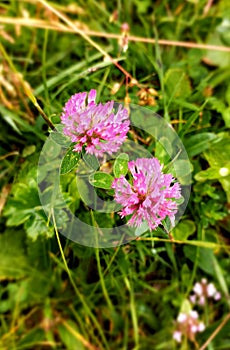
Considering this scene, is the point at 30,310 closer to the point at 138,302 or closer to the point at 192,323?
the point at 138,302

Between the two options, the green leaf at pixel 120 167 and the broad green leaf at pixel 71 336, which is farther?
the broad green leaf at pixel 71 336

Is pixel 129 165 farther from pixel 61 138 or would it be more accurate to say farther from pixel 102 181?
pixel 61 138

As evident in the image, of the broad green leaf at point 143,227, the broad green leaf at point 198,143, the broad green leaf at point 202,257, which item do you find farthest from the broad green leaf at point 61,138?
the broad green leaf at point 202,257

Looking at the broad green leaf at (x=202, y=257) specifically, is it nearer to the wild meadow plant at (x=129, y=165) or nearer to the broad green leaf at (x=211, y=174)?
the broad green leaf at (x=211, y=174)

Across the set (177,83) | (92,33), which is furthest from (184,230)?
(92,33)

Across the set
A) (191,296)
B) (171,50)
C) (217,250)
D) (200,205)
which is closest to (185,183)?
(200,205)

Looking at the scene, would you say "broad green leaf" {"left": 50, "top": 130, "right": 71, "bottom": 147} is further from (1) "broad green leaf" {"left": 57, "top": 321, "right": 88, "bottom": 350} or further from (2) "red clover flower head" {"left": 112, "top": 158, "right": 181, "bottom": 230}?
(1) "broad green leaf" {"left": 57, "top": 321, "right": 88, "bottom": 350}

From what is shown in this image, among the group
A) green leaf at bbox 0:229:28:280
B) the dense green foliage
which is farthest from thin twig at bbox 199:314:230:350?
green leaf at bbox 0:229:28:280
